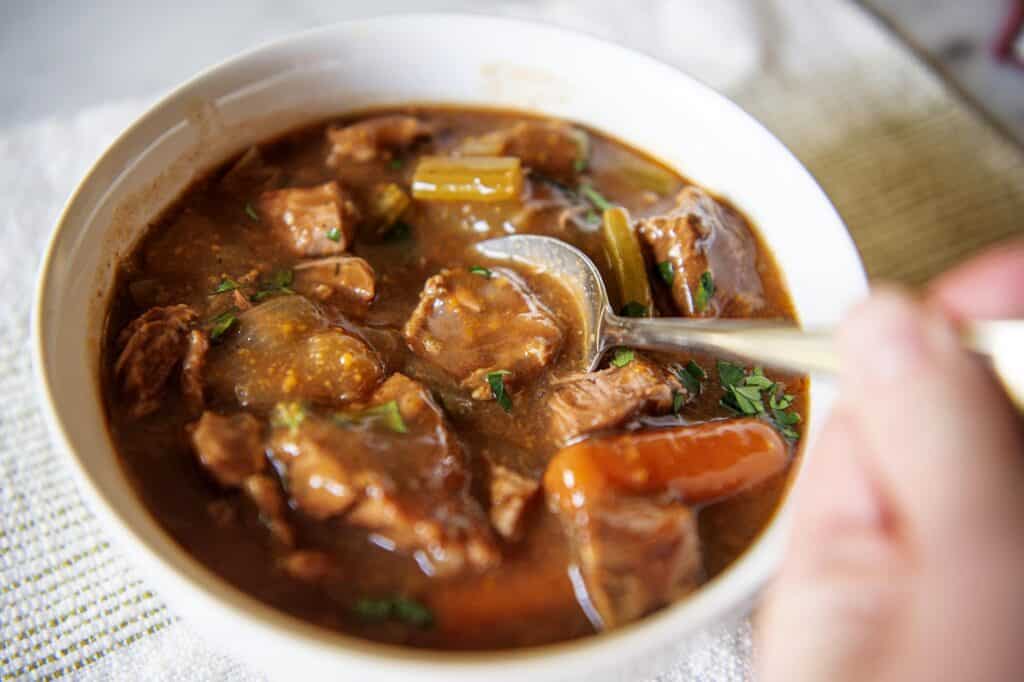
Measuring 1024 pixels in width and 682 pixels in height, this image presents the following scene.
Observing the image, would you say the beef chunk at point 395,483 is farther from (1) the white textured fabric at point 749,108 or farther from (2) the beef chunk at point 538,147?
(2) the beef chunk at point 538,147

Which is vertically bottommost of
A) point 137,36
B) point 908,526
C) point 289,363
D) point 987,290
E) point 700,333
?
point 137,36

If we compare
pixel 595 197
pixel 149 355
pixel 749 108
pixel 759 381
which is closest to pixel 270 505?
pixel 149 355

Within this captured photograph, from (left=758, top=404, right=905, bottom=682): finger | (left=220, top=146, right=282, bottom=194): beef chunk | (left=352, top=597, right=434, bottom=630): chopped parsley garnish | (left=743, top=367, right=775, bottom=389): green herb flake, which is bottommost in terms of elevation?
(left=352, top=597, right=434, bottom=630): chopped parsley garnish

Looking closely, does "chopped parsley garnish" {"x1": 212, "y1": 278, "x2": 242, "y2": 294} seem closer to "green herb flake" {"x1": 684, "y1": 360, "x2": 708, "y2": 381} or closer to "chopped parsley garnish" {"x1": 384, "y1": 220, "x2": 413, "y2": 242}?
"chopped parsley garnish" {"x1": 384, "y1": 220, "x2": 413, "y2": 242}

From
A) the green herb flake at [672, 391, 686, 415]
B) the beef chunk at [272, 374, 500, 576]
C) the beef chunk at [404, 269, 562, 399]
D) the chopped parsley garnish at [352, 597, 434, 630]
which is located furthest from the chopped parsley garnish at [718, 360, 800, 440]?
the chopped parsley garnish at [352, 597, 434, 630]

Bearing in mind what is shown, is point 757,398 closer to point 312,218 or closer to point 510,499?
point 510,499
